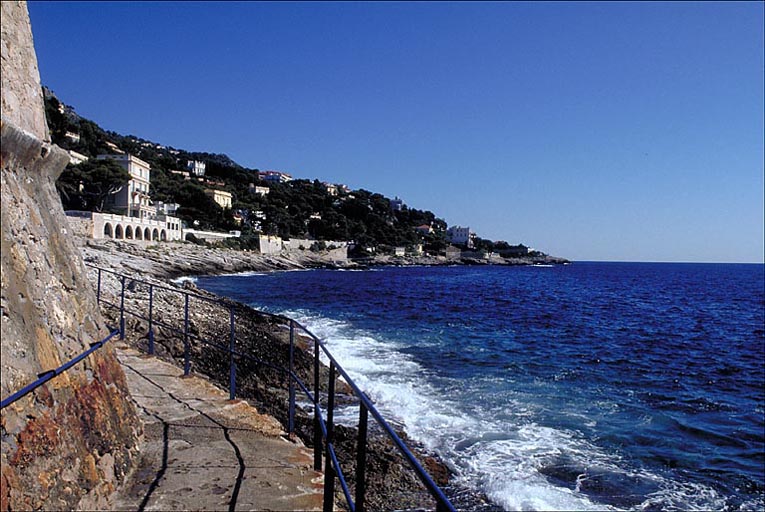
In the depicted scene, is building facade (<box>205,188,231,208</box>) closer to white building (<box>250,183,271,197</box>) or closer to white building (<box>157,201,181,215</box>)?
white building (<box>157,201,181,215</box>)

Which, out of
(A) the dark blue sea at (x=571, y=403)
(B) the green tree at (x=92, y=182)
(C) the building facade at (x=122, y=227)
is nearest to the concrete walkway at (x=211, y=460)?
(A) the dark blue sea at (x=571, y=403)

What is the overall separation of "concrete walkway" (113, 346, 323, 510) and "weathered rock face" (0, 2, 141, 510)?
Answer: 295 mm

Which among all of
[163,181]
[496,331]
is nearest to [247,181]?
[163,181]

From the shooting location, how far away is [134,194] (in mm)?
68500

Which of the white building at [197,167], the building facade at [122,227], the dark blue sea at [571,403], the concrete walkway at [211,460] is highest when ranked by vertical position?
A: the white building at [197,167]

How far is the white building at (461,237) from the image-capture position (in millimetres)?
176000

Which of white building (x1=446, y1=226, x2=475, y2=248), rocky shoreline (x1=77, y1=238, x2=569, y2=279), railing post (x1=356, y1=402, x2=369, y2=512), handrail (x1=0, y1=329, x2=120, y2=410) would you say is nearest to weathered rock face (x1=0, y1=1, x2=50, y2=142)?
handrail (x1=0, y1=329, x2=120, y2=410)

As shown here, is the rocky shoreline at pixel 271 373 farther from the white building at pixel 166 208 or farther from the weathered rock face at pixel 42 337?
the white building at pixel 166 208

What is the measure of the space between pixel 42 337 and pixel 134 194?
240 ft

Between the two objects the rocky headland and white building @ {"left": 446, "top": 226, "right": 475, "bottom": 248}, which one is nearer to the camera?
the rocky headland

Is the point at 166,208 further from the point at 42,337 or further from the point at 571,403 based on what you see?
the point at 42,337

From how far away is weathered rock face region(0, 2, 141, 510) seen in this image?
8.54 feet

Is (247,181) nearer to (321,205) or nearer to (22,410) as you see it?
(321,205)

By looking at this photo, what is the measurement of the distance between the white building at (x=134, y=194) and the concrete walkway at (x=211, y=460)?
65674 millimetres
